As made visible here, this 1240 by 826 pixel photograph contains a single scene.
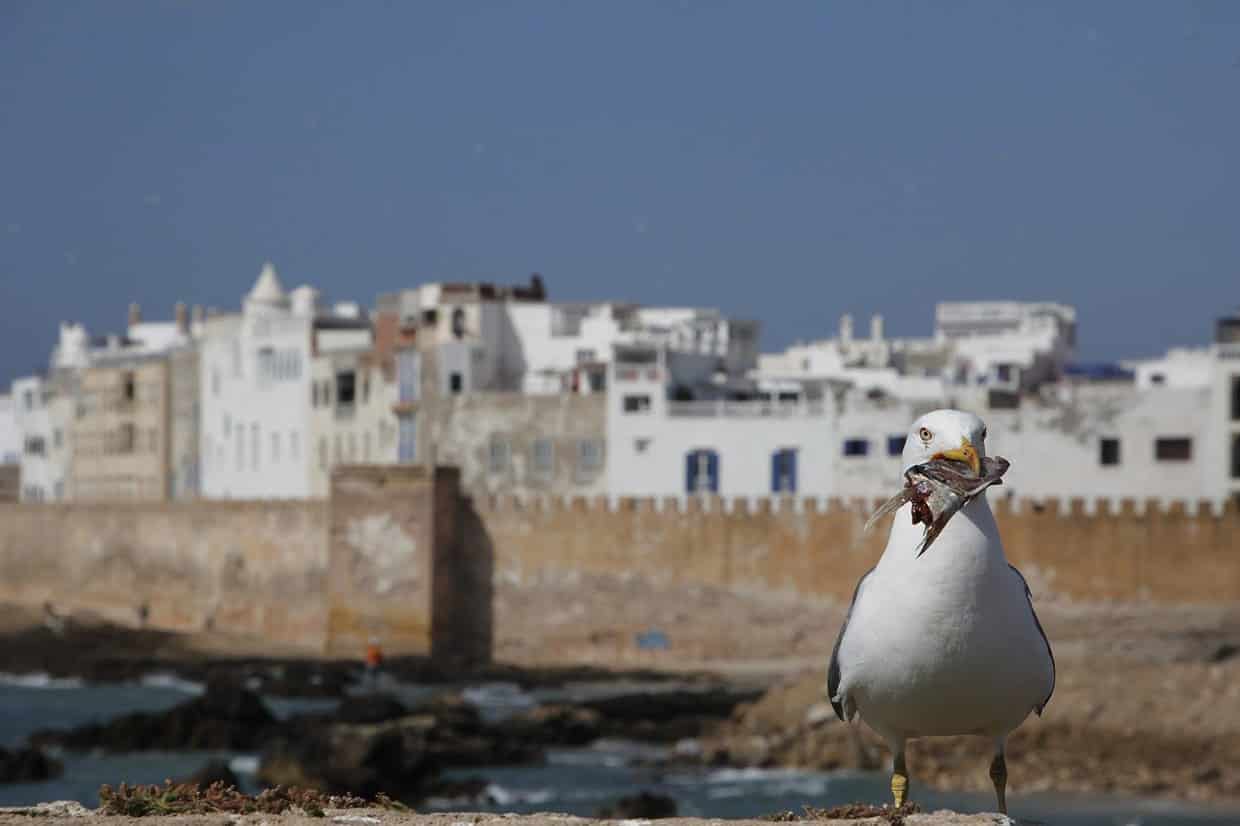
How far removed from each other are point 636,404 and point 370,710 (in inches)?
574

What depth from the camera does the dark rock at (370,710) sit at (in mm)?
36188

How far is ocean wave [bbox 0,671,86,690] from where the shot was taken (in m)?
47.6

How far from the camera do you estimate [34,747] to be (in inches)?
1393

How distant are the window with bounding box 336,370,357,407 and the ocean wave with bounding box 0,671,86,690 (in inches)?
450

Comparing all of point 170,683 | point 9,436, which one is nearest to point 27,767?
point 170,683

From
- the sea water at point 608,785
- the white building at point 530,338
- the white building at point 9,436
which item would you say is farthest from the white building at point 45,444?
the sea water at point 608,785

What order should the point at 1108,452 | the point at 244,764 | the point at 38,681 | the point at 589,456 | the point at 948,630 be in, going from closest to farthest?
the point at 948,630 → the point at 244,764 → the point at 1108,452 → the point at 38,681 → the point at 589,456

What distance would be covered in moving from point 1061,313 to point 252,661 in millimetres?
31892

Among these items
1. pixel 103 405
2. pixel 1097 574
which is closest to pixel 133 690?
pixel 1097 574

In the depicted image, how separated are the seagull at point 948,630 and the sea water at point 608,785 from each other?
700 inches

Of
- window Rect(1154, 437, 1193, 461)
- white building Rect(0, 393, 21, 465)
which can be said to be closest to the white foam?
window Rect(1154, 437, 1193, 461)

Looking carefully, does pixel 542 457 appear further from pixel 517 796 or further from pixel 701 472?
pixel 517 796

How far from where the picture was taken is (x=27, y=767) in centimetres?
3300

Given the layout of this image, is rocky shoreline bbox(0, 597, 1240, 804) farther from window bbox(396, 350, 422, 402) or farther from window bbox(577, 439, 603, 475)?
window bbox(396, 350, 422, 402)
